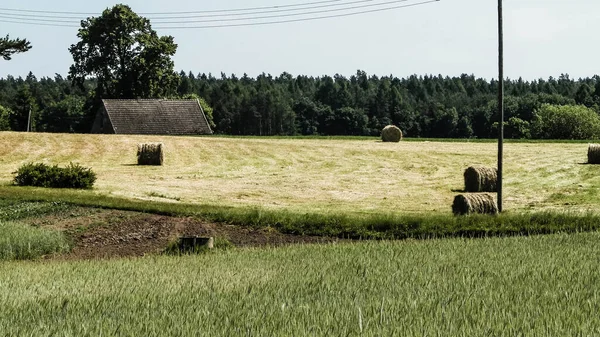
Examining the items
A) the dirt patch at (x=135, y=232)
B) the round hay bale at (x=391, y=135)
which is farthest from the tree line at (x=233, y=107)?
the dirt patch at (x=135, y=232)

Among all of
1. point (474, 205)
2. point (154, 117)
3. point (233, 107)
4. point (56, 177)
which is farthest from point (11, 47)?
point (233, 107)

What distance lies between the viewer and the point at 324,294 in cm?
999

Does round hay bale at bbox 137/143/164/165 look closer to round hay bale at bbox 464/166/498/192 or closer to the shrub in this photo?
the shrub

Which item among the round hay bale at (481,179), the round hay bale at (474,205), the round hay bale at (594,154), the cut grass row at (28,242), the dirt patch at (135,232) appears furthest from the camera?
the round hay bale at (594,154)

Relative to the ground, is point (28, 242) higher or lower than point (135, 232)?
higher

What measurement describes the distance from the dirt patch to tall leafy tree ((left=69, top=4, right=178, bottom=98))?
59819 mm

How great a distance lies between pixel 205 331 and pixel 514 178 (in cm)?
3014

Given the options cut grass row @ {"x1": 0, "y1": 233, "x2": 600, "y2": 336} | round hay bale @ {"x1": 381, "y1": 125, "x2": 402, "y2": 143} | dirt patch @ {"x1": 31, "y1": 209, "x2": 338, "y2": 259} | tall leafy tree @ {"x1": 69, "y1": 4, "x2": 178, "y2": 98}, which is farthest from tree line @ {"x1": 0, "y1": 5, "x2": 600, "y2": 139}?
cut grass row @ {"x1": 0, "y1": 233, "x2": 600, "y2": 336}

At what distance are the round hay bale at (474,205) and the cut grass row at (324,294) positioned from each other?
8052 millimetres

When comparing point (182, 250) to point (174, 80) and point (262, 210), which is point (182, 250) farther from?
point (174, 80)

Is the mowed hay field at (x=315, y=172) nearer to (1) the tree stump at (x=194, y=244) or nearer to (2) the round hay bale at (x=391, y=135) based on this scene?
(2) the round hay bale at (x=391, y=135)

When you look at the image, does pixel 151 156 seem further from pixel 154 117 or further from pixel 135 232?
pixel 154 117

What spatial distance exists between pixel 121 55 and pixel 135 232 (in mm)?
63516

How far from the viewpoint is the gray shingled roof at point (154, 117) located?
2881 inches
